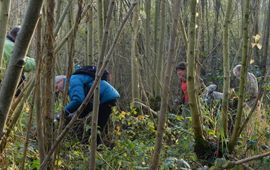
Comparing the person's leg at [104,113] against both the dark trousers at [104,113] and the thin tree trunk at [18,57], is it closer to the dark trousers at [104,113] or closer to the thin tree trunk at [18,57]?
the dark trousers at [104,113]

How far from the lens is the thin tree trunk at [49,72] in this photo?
1590 mm

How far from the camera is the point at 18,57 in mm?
1117

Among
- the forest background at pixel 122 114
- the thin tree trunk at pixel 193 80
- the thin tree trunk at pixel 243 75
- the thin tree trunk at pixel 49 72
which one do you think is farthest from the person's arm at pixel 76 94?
the thin tree trunk at pixel 49 72

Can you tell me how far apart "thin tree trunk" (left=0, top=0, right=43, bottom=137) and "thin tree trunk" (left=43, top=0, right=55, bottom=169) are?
0.49 meters

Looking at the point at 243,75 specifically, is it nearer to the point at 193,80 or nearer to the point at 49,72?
the point at 193,80

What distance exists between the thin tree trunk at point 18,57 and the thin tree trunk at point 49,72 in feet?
1.61

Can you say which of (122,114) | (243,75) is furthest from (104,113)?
(243,75)

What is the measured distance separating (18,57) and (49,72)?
22.3 inches

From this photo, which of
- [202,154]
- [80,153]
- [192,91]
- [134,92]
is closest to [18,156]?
[80,153]

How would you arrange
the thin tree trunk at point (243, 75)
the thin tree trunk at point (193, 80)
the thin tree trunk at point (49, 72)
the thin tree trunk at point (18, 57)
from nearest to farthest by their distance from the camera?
1. the thin tree trunk at point (18, 57)
2. the thin tree trunk at point (49, 72)
3. the thin tree trunk at point (193, 80)
4. the thin tree trunk at point (243, 75)

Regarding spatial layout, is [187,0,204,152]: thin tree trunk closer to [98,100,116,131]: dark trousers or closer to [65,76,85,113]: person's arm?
[65,76,85,113]: person's arm

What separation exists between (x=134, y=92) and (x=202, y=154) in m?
3.49

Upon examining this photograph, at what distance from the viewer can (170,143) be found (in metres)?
4.69

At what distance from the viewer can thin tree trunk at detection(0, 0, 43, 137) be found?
1.08 metres
